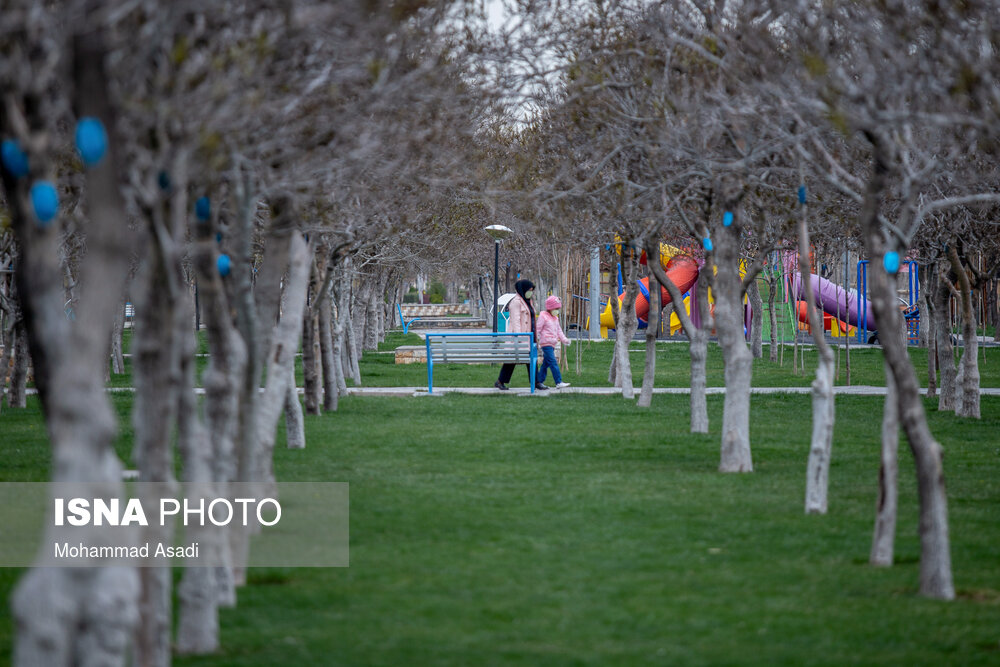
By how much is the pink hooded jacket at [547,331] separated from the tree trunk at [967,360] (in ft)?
24.5

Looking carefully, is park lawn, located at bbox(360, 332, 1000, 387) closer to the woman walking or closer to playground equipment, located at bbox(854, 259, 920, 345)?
the woman walking

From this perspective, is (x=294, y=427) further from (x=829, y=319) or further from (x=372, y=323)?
(x=829, y=319)

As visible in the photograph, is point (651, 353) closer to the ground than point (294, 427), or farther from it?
farther from it

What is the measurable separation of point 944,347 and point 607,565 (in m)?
13.0

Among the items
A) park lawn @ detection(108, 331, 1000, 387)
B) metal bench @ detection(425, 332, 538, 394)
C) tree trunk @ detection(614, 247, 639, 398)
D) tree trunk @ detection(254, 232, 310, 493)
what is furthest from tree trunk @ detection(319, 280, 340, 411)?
tree trunk @ detection(254, 232, 310, 493)

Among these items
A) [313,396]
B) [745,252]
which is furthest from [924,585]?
[745,252]

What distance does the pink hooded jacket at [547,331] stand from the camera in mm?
23250

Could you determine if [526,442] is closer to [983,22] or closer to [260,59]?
[983,22]

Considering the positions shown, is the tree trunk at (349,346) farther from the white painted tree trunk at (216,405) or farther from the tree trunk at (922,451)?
the tree trunk at (922,451)

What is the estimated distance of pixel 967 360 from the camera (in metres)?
18.5

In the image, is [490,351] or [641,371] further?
[641,371]

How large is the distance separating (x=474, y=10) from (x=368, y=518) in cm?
405

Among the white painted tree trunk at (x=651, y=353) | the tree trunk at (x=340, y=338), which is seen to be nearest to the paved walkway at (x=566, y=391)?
the tree trunk at (x=340, y=338)

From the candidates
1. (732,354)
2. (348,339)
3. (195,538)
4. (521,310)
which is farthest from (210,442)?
(348,339)
